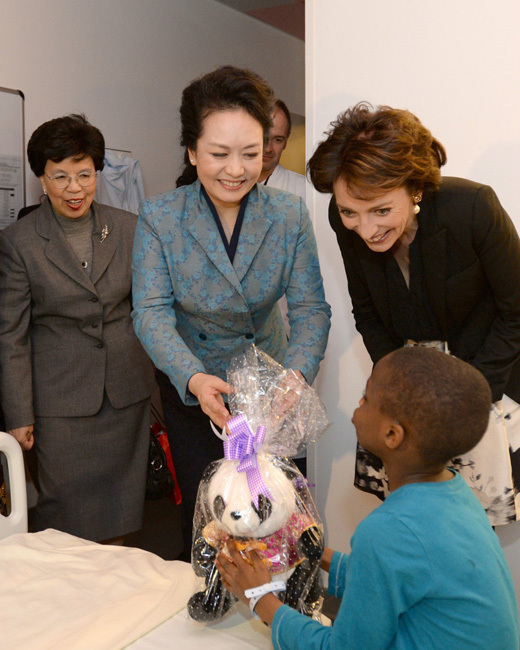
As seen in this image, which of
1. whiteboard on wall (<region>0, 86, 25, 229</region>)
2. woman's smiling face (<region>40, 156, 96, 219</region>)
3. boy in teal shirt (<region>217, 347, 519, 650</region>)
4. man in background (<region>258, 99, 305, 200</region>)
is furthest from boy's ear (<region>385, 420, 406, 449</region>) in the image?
whiteboard on wall (<region>0, 86, 25, 229</region>)

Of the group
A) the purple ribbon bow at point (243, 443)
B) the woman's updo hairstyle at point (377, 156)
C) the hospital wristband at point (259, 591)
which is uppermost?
the woman's updo hairstyle at point (377, 156)

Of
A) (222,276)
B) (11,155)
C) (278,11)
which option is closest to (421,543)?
(222,276)

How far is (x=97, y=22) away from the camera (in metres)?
4.23

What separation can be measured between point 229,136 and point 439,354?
2.94 ft

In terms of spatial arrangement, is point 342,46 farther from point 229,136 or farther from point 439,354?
point 439,354

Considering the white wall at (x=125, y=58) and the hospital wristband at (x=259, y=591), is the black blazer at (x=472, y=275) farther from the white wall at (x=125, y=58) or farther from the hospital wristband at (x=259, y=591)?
the white wall at (x=125, y=58)

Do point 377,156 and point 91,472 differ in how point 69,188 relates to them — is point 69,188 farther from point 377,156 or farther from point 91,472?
point 377,156

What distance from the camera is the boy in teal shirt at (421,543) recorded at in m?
1.17

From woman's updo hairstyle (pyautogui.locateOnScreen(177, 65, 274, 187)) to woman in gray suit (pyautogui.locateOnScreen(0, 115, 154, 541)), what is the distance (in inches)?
43.3

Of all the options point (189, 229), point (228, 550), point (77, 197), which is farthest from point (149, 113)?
point (228, 550)

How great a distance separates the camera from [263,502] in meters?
1.41

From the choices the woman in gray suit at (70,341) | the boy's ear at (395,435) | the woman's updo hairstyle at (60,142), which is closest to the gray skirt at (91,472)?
the woman in gray suit at (70,341)

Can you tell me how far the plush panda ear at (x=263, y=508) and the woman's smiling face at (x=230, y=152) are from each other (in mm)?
869

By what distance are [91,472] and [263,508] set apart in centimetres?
176
